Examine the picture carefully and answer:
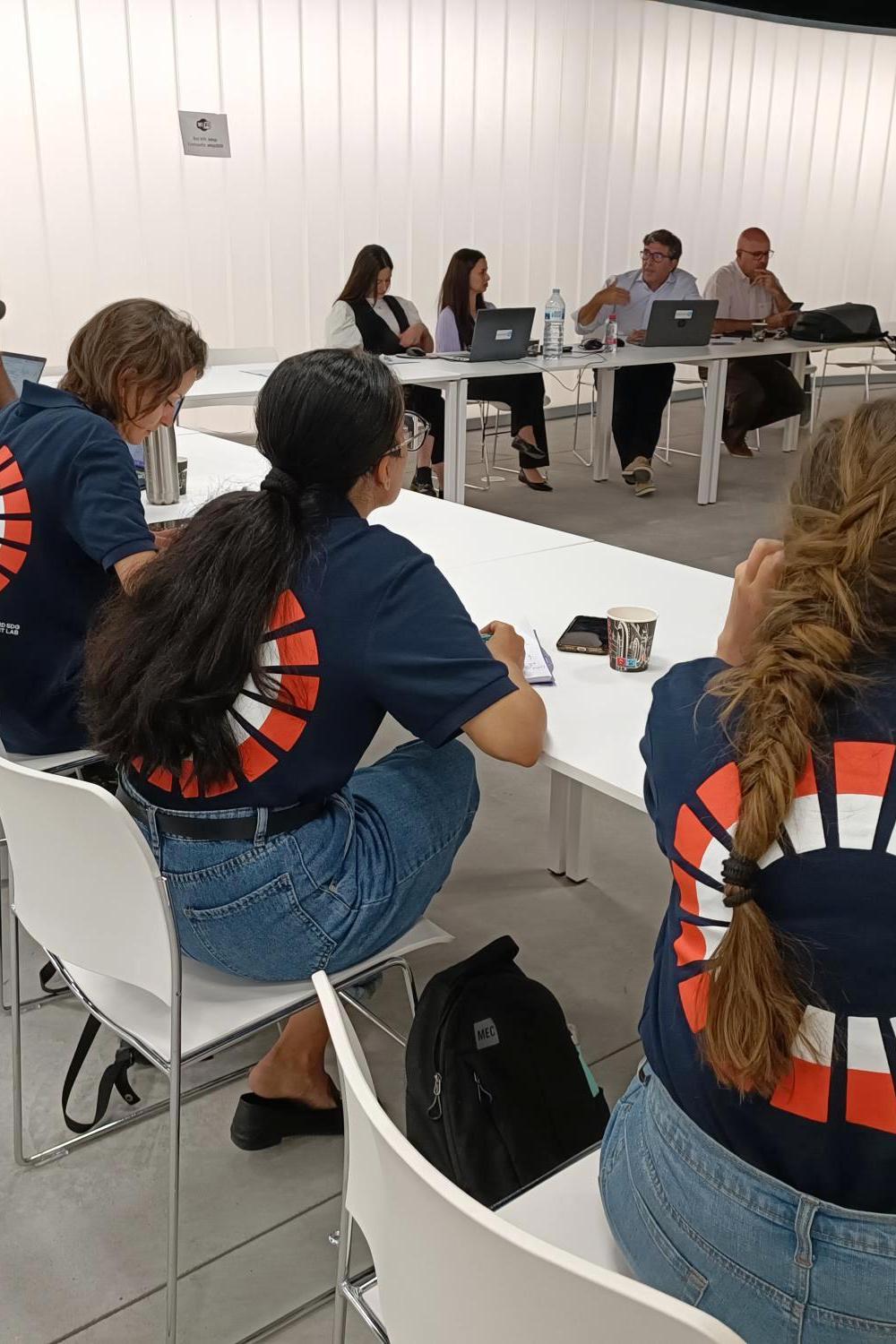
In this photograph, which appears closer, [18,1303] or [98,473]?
[18,1303]

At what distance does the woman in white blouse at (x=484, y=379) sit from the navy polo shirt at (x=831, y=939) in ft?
17.5

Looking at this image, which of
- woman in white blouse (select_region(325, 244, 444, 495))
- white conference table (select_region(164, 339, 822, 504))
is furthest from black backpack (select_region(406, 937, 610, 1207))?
woman in white blouse (select_region(325, 244, 444, 495))

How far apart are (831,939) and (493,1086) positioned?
30.1 inches

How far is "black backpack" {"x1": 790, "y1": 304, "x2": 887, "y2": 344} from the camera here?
6.44 m

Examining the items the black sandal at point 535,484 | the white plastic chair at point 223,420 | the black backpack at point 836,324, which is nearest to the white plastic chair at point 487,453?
the black sandal at point 535,484

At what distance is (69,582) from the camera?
2037 millimetres

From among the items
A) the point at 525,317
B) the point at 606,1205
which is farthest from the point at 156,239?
the point at 606,1205

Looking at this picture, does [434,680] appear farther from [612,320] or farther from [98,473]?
[612,320]

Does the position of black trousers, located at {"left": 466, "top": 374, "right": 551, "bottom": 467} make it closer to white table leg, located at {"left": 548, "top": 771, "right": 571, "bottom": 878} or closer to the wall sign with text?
the wall sign with text

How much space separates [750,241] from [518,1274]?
7.10 metres

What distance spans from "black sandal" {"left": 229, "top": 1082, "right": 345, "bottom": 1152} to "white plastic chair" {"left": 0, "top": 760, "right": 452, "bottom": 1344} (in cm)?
32

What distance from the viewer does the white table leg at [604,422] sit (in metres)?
6.17

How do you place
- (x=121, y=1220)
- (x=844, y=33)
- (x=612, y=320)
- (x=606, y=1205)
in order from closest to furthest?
(x=606, y=1205), (x=121, y=1220), (x=612, y=320), (x=844, y=33)

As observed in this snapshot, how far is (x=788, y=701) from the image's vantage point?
850 mm
